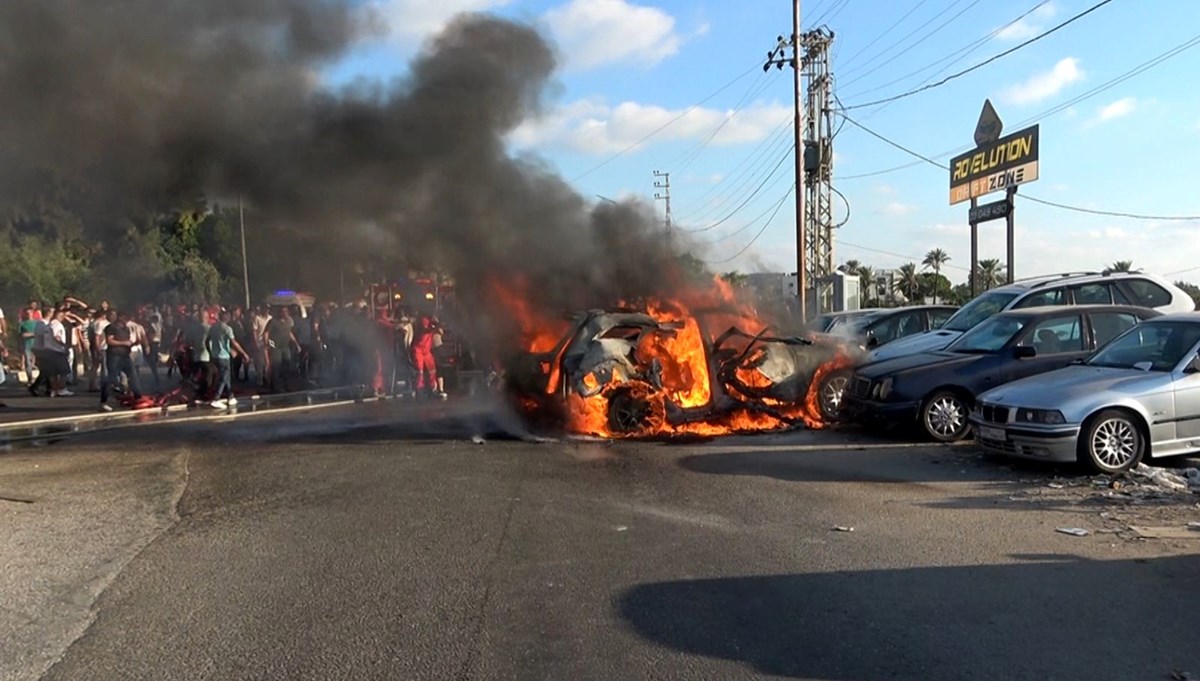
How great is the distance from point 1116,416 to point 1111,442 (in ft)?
0.76

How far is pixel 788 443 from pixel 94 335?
13.8 meters

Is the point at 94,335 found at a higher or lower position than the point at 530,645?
higher

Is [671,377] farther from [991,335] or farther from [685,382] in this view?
[991,335]

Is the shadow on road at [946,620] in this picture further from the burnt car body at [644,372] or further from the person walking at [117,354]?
the person walking at [117,354]

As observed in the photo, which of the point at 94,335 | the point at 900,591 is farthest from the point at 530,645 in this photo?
the point at 94,335

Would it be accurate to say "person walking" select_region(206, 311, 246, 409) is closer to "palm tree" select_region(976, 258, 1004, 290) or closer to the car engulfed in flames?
the car engulfed in flames

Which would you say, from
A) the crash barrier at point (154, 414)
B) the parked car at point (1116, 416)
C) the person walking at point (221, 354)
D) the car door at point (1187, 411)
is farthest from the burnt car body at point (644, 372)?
the person walking at point (221, 354)

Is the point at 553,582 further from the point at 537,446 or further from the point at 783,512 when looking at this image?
the point at 537,446

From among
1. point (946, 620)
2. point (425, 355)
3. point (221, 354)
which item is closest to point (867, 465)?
point (946, 620)

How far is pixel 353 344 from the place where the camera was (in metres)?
18.1

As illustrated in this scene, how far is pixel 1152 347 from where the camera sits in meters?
8.39

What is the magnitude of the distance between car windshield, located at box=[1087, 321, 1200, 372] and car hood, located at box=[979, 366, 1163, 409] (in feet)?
0.62

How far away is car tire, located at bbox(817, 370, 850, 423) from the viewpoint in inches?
443

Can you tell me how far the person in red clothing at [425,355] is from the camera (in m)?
15.8
